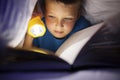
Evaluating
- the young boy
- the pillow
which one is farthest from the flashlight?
the pillow

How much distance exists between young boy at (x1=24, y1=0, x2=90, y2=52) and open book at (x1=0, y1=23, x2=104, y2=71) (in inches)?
1.5

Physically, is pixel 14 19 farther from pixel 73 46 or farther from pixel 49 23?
pixel 73 46

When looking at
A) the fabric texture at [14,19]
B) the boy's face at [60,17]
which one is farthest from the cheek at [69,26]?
the fabric texture at [14,19]

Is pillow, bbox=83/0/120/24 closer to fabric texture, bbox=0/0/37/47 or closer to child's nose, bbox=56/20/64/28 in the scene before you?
child's nose, bbox=56/20/64/28

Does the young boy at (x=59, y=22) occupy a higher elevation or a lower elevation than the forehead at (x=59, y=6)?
lower

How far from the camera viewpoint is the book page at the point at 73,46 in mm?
1047

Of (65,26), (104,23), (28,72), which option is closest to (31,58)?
(28,72)

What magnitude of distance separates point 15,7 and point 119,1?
0.42 m

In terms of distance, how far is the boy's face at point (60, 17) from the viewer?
1.05 metres

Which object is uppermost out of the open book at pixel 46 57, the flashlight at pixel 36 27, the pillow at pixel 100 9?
the pillow at pixel 100 9

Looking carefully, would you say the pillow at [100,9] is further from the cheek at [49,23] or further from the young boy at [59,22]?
the cheek at [49,23]

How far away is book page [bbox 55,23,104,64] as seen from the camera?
41.2 inches

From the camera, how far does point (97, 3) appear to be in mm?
1072

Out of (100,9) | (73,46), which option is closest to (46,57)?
(73,46)
